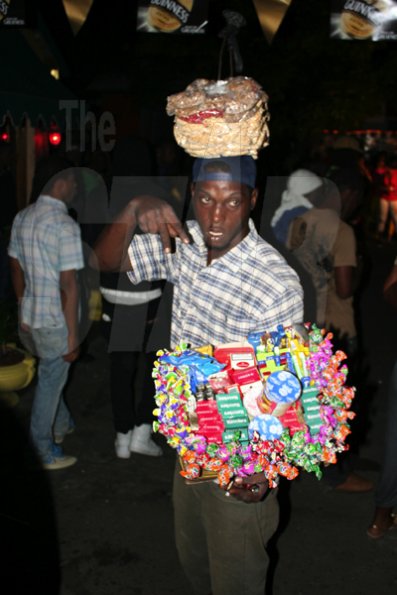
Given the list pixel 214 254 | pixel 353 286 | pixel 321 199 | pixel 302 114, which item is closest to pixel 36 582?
pixel 214 254

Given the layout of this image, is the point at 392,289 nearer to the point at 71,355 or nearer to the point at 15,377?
the point at 71,355

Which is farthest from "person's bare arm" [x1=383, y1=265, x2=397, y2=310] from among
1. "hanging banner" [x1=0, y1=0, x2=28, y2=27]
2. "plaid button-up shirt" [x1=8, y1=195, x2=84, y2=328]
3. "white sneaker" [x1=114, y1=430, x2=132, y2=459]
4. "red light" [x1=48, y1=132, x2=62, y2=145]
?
"red light" [x1=48, y1=132, x2=62, y2=145]

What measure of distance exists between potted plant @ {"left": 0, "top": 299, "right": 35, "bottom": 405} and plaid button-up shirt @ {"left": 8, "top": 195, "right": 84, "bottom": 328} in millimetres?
1276

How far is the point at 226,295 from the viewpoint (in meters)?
2.53

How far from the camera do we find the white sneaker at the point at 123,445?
189 inches

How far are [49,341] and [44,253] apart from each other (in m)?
0.59

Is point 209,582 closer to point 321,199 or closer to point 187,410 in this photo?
point 187,410

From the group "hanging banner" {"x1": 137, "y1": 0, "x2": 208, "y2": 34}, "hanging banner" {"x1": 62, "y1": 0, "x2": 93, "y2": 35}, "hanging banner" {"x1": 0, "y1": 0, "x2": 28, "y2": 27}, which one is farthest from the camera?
"hanging banner" {"x1": 137, "y1": 0, "x2": 208, "y2": 34}

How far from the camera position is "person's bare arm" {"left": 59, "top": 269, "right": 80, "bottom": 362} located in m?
4.25

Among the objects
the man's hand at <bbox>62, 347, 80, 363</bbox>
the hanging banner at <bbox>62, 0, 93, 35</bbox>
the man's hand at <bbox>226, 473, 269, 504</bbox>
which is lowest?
the man's hand at <bbox>62, 347, 80, 363</bbox>

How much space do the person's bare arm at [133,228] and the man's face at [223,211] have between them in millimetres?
102

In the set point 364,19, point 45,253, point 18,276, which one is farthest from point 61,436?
point 364,19

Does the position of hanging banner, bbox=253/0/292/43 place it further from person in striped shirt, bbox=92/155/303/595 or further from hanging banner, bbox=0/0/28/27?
person in striped shirt, bbox=92/155/303/595

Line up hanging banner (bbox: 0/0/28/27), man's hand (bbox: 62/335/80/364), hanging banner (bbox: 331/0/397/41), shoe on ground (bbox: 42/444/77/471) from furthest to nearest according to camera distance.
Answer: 1. hanging banner (bbox: 331/0/397/41)
2. hanging banner (bbox: 0/0/28/27)
3. shoe on ground (bbox: 42/444/77/471)
4. man's hand (bbox: 62/335/80/364)
